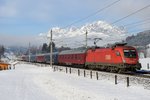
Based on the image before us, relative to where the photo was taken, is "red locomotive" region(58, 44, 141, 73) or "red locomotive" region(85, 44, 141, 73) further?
"red locomotive" region(58, 44, 141, 73)

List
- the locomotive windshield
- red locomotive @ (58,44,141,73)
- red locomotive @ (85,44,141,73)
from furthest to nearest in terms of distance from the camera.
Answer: the locomotive windshield
red locomotive @ (58,44,141,73)
red locomotive @ (85,44,141,73)

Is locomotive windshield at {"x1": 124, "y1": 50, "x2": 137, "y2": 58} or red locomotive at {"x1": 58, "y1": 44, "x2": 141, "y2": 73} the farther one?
locomotive windshield at {"x1": 124, "y1": 50, "x2": 137, "y2": 58}

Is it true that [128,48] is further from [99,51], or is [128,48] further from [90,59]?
[90,59]

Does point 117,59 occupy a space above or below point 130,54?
below

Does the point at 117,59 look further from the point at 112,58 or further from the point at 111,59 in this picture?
the point at 111,59

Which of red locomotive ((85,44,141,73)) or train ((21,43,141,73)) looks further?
train ((21,43,141,73))

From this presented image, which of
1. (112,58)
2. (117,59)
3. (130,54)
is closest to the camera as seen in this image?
(130,54)

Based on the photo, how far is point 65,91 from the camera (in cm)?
2297

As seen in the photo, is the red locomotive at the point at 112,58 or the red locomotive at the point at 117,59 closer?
the red locomotive at the point at 117,59

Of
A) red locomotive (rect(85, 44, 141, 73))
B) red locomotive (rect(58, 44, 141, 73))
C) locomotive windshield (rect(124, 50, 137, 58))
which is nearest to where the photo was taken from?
red locomotive (rect(85, 44, 141, 73))

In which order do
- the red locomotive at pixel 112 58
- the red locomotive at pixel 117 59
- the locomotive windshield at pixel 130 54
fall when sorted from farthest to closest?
the locomotive windshield at pixel 130 54
the red locomotive at pixel 112 58
the red locomotive at pixel 117 59

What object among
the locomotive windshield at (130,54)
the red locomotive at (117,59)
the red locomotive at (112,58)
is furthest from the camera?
the locomotive windshield at (130,54)

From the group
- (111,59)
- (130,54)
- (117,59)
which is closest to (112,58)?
(111,59)

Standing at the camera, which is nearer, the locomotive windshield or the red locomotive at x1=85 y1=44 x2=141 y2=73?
the red locomotive at x1=85 y1=44 x2=141 y2=73
